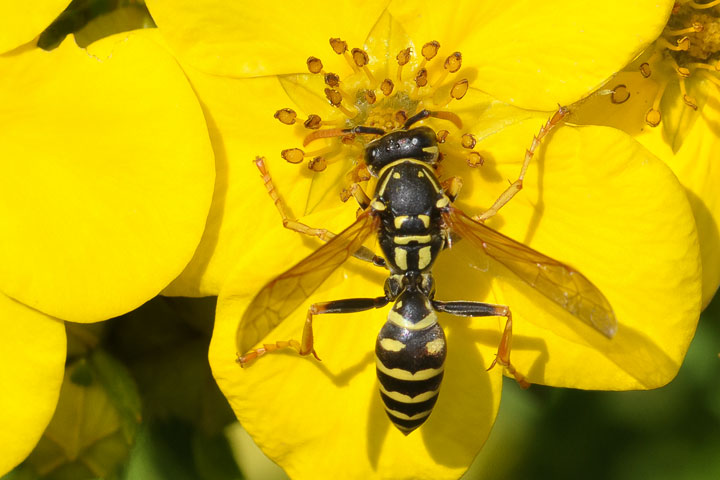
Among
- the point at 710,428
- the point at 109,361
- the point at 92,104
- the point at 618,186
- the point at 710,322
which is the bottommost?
the point at 710,428

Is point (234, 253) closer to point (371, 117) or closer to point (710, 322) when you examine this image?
point (371, 117)

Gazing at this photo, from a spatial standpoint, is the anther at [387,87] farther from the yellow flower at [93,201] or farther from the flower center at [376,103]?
the yellow flower at [93,201]

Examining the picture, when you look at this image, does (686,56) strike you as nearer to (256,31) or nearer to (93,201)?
(256,31)

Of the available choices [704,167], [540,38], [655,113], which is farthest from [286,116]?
[704,167]

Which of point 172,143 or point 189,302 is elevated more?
point 172,143

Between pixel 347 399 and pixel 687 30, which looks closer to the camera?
pixel 347 399

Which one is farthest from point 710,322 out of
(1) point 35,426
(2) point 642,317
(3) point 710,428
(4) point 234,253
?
(1) point 35,426
